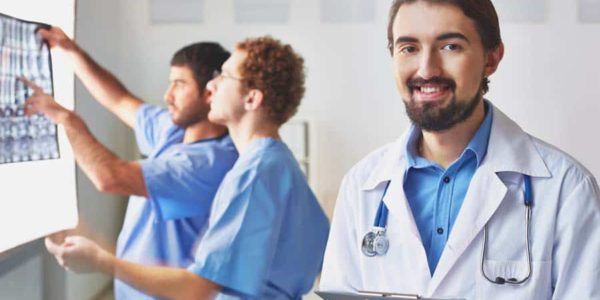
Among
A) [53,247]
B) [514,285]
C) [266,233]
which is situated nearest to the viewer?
[514,285]

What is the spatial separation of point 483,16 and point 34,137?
0.99 metres

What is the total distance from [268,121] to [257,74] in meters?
0.10

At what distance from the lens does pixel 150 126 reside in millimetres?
1745

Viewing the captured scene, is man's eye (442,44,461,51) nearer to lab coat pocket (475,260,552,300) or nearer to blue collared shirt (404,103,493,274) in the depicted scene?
blue collared shirt (404,103,493,274)

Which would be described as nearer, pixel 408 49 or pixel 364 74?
pixel 408 49

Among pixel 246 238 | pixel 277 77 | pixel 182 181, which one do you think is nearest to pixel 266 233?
pixel 246 238

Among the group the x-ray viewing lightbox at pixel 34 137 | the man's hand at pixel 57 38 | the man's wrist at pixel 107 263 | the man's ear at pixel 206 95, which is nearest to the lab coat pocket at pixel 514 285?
the man's ear at pixel 206 95

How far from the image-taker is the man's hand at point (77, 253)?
175 cm

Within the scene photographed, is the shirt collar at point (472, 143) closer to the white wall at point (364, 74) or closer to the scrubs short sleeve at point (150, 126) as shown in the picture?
the white wall at point (364, 74)

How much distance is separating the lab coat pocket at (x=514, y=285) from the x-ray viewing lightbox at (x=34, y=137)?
0.88 m

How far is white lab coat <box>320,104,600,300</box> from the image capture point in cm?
146

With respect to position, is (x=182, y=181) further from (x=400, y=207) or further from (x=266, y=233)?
(x=400, y=207)

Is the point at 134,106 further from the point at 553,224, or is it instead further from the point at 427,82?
the point at 553,224

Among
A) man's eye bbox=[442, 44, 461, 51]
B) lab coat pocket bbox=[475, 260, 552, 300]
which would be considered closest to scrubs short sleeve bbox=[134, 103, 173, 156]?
man's eye bbox=[442, 44, 461, 51]
